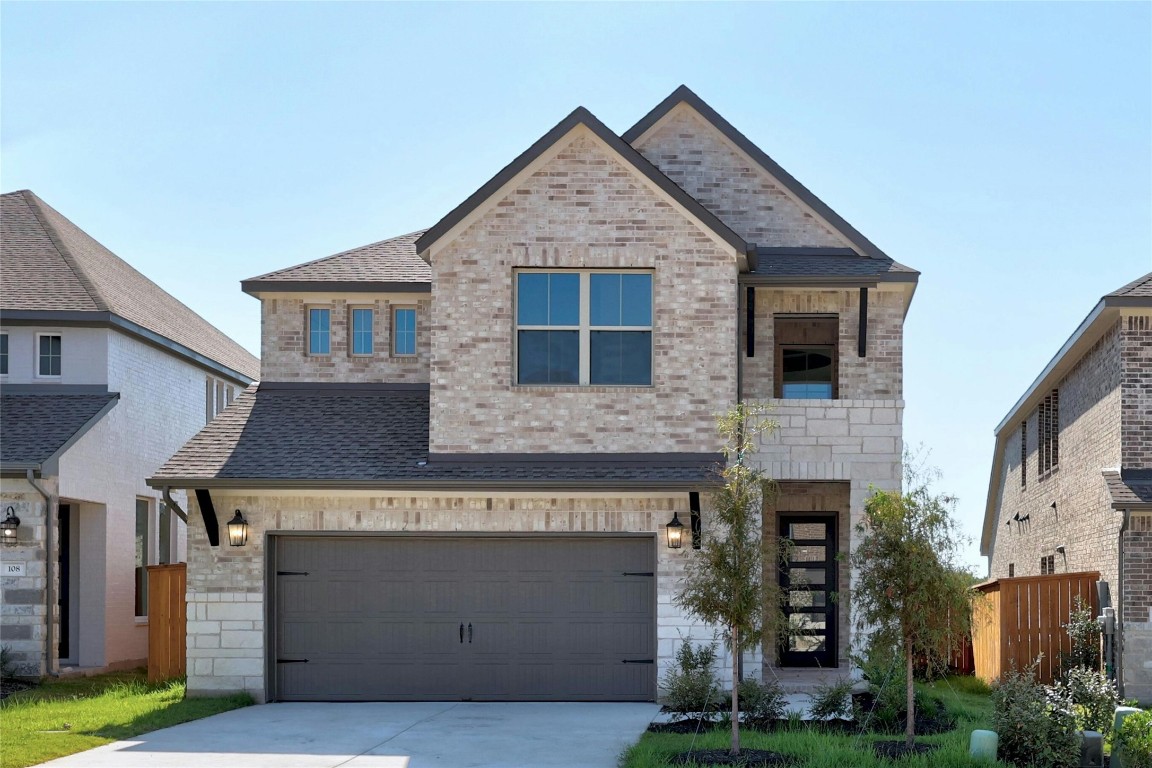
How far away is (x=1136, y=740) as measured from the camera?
11.2 m

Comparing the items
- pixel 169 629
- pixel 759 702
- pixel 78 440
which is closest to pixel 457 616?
pixel 169 629

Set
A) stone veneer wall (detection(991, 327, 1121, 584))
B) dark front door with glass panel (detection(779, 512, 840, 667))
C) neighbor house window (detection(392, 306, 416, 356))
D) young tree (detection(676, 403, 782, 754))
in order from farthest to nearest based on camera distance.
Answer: dark front door with glass panel (detection(779, 512, 840, 667)) → neighbor house window (detection(392, 306, 416, 356)) → stone veneer wall (detection(991, 327, 1121, 584)) → young tree (detection(676, 403, 782, 754))

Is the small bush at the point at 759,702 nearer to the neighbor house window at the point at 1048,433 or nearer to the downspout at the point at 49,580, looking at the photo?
the downspout at the point at 49,580

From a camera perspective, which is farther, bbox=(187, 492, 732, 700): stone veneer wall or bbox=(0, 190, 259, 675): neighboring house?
bbox=(0, 190, 259, 675): neighboring house

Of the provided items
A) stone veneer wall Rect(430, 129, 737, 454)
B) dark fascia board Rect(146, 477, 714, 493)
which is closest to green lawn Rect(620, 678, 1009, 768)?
dark fascia board Rect(146, 477, 714, 493)

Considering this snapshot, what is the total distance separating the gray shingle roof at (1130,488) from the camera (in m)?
17.5

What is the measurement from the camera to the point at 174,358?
24031 mm

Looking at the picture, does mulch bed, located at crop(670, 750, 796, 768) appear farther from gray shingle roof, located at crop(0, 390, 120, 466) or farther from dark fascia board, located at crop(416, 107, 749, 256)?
gray shingle roof, located at crop(0, 390, 120, 466)

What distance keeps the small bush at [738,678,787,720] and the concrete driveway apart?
1.13m

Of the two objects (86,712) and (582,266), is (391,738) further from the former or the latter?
(582,266)

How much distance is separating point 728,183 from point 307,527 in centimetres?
788

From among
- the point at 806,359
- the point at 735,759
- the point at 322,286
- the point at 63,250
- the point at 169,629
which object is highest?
the point at 63,250

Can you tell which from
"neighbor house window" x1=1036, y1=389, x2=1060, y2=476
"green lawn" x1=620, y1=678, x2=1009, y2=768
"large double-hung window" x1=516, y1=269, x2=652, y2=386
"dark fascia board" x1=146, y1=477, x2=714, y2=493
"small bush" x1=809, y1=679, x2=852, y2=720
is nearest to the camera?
"green lawn" x1=620, y1=678, x2=1009, y2=768

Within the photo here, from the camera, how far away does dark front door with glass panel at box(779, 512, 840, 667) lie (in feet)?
67.1
